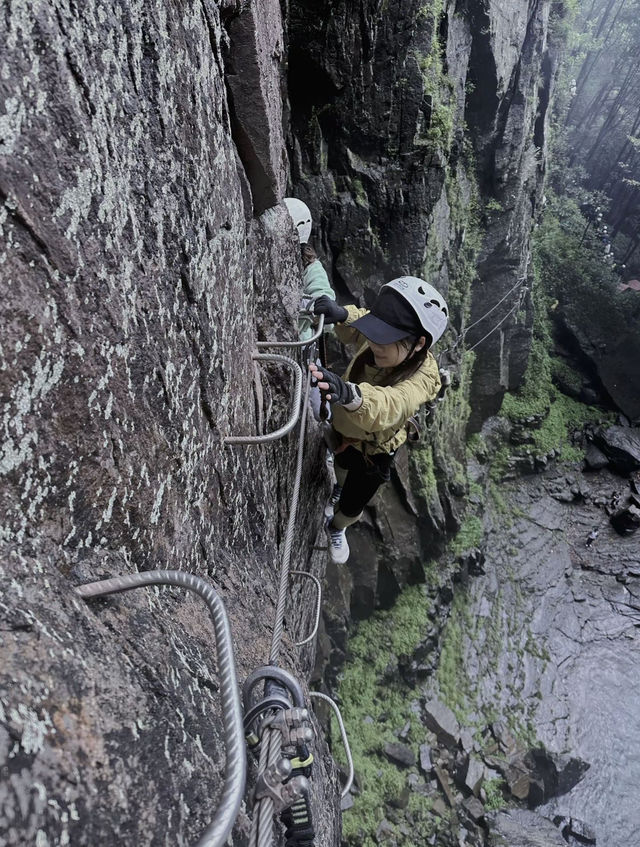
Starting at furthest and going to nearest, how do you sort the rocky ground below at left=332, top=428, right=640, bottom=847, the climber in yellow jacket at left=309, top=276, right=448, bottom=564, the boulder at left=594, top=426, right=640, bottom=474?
the boulder at left=594, top=426, right=640, bottom=474, the rocky ground below at left=332, top=428, right=640, bottom=847, the climber in yellow jacket at left=309, top=276, right=448, bottom=564

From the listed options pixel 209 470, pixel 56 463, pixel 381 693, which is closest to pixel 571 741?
pixel 381 693

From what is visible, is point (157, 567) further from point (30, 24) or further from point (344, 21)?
point (344, 21)

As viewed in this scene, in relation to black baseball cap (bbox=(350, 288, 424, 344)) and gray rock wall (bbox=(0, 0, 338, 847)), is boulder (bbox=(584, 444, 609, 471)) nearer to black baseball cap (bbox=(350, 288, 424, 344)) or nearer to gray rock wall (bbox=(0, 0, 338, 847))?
black baseball cap (bbox=(350, 288, 424, 344))

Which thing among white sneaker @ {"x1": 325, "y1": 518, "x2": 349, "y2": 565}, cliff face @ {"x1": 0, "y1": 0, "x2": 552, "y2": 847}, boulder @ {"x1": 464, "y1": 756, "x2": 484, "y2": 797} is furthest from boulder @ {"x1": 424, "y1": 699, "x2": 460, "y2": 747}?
cliff face @ {"x1": 0, "y1": 0, "x2": 552, "y2": 847}

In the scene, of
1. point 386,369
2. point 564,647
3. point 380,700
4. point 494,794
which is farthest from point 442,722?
point 386,369

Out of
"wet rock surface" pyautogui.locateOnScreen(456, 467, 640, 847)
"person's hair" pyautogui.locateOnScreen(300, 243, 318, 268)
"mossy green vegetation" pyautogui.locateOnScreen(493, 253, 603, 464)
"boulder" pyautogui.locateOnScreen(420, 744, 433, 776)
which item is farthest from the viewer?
"mossy green vegetation" pyautogui.locateOnScreen(493, 253, 603, 464)

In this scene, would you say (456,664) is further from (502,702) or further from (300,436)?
(300,436)

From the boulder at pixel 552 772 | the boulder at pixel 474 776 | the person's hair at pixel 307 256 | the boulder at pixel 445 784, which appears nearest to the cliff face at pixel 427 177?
the person's hair at pixel 307 256

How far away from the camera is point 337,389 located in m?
2.80

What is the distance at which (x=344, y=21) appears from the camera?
5344mm

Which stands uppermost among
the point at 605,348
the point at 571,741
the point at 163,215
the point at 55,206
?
the point at 55,206

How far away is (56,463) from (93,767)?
0.65m

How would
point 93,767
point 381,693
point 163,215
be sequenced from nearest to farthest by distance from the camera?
point 93,767 → point 163,215 → point 381,693

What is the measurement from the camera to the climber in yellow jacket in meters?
2.95
